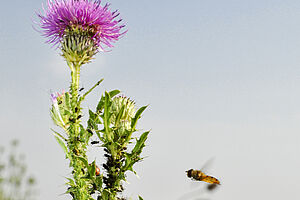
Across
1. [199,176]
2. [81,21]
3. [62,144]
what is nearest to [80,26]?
[81,21]

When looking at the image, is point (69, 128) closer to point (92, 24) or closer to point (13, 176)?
point (92, 24)

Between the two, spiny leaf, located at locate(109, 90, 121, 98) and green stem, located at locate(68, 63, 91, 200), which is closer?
green stem, located at locate(68, 63, 91, 200)

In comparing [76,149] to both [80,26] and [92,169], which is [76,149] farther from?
[80,26]

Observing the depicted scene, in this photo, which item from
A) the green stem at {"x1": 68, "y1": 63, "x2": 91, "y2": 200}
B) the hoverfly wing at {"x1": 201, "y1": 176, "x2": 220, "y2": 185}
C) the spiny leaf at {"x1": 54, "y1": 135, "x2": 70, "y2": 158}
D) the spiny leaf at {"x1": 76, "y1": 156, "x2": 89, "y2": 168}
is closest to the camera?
the hoverfly wing at {"x1": 201, "y1": 176, "x2": 220, "y2": 185}

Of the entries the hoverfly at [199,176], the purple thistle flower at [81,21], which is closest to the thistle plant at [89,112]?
the purple thistle flower at [81,21]

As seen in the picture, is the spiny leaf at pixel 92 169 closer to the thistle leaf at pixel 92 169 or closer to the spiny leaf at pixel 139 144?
the thistle leaf at pixel 92 169

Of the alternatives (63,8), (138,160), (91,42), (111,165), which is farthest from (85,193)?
(63,8)

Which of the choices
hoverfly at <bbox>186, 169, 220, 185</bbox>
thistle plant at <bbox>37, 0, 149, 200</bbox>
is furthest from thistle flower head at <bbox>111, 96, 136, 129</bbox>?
hoverfly at <bbox>186, 169, 220, 185</bbox>

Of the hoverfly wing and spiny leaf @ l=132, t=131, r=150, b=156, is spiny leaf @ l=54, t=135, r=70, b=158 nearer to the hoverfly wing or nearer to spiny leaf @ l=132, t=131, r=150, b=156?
spiny leaf @ l=132, t=131, r=150, b=156
